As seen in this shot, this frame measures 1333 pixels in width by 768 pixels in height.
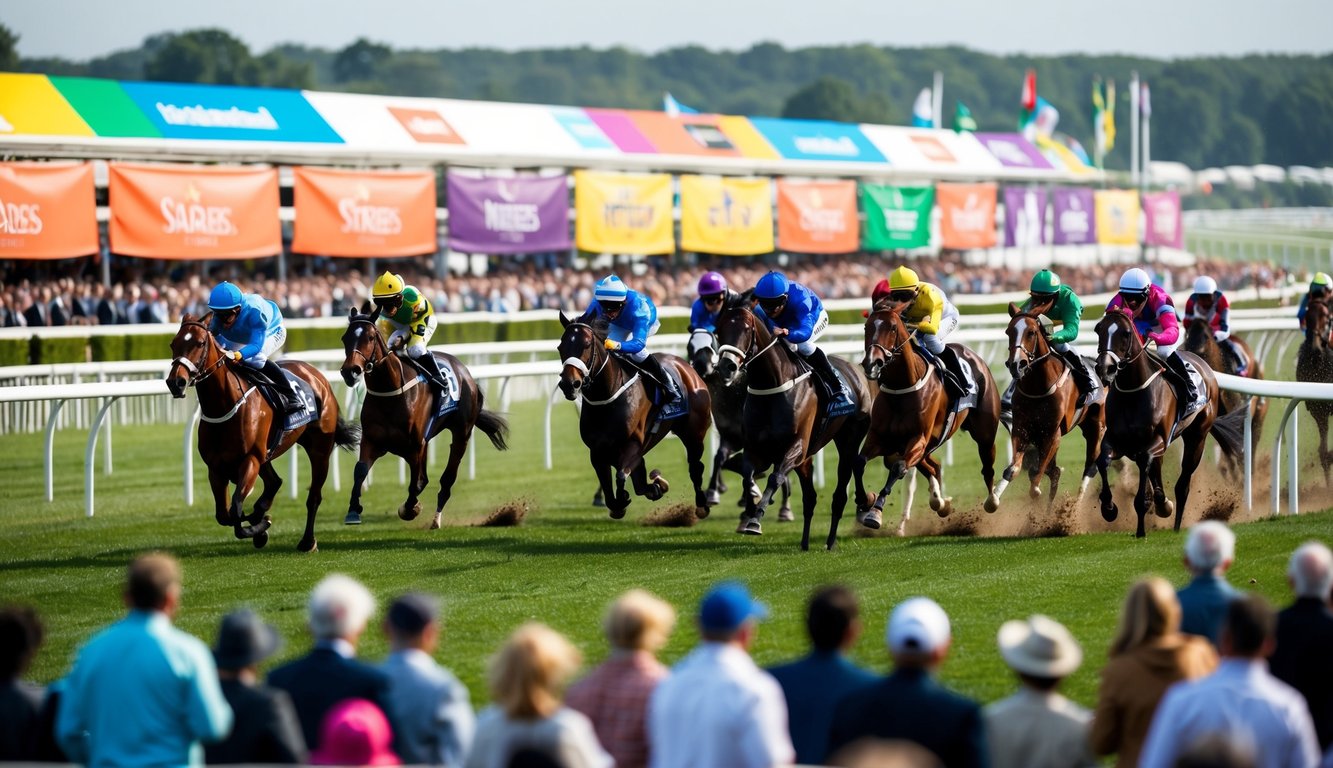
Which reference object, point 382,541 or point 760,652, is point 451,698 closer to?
point 760,652

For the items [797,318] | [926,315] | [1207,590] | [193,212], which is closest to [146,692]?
[1207,590]

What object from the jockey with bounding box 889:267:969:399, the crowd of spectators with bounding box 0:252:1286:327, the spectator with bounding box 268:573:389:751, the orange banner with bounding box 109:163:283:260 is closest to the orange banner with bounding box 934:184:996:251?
the crowd of spectators with bounding box 0:252:1286:327

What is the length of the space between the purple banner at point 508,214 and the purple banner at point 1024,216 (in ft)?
46.1

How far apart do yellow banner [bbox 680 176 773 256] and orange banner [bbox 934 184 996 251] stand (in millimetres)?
5850

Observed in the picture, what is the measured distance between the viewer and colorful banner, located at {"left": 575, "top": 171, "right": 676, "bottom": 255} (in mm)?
25812

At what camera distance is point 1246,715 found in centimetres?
378

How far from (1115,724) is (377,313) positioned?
275 inches

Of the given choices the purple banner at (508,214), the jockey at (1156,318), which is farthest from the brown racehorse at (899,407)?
the purple banner at (508,214)

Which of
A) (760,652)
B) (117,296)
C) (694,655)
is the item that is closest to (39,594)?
(760,652)

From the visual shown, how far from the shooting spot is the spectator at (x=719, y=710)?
3.79m

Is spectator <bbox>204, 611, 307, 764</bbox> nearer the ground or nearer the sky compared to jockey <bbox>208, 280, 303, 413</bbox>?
nearer the ground

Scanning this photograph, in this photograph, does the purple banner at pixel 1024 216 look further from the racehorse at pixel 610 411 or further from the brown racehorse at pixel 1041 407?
the racehorse at pixel 610 411

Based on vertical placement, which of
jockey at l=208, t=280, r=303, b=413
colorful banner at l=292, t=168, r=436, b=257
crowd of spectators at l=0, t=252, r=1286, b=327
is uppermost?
colorful banner at l=292, t=168, r=436, b=257

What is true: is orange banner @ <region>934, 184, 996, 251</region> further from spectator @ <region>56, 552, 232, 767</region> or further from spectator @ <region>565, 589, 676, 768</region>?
spectator @ <region>56, 552, 232, 767</region>
